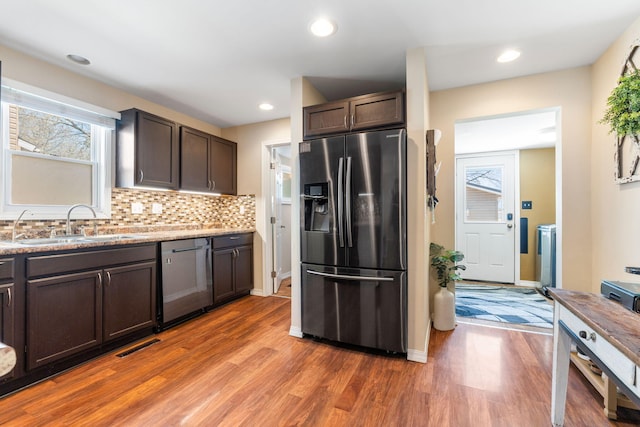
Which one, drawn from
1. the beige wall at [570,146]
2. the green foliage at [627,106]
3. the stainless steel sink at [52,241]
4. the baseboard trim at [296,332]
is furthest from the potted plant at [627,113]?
the stainless steel sink at [52,241]

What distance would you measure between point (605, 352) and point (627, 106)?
1648 mm

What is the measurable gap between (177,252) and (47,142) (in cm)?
146

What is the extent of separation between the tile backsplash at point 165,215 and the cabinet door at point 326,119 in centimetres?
175

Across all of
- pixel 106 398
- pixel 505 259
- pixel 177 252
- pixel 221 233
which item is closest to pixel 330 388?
pixel 106 398

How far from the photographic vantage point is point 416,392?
1.72 m

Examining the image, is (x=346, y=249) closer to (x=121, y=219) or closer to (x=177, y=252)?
(x=177, y=252)

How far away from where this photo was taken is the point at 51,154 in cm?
244

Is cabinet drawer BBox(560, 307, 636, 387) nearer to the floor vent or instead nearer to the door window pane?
the floor vent

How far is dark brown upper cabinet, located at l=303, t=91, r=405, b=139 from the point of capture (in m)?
2.19

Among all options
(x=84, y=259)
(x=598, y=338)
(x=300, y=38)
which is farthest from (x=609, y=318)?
(x=84, y=259)

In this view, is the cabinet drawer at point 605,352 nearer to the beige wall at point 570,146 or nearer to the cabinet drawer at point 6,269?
the beige wall at point 570,146

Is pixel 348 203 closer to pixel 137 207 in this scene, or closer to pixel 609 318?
pixel 609 318

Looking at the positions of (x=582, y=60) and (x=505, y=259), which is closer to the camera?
(x=582, y=60)

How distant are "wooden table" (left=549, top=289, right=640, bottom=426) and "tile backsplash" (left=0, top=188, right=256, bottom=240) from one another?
3.37m
